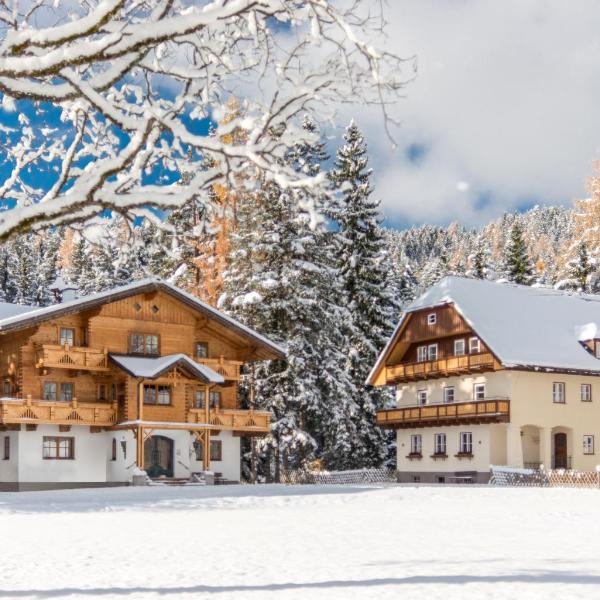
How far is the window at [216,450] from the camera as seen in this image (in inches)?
1854

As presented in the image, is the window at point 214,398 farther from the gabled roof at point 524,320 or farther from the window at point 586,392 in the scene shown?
the window at point 586,392

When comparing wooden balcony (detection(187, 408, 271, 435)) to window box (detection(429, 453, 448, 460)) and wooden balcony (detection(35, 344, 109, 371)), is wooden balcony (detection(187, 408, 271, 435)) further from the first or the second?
window box (detection(429, 453, 448, 460))

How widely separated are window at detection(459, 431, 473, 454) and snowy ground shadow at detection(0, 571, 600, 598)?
38902 millimetres

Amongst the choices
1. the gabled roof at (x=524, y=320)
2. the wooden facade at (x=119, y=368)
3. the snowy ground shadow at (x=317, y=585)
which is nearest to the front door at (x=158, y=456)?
the wooden facade at (x=119, y=368)

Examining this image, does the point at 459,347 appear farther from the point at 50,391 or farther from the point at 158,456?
the point at 50,391

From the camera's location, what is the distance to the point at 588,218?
69062mm

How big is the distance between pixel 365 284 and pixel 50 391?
20.2m

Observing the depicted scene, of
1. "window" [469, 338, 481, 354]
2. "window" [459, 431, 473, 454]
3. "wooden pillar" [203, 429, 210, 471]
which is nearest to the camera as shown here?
"wooden pillar" [203, 429, 210, 471]

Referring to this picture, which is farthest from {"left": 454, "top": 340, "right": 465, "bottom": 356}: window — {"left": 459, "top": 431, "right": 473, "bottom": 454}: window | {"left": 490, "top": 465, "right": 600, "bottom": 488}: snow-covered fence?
{"left": 490, "top": 465, "right": 600, "bottom": 488}: snow-covered fence

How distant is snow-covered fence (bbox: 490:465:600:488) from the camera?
42438 millimetres

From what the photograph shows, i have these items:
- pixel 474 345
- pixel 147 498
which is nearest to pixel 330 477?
pixel 474 345

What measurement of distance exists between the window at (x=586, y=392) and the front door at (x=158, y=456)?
70.5 feet

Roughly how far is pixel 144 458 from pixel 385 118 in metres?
37.4

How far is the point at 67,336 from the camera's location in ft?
146
